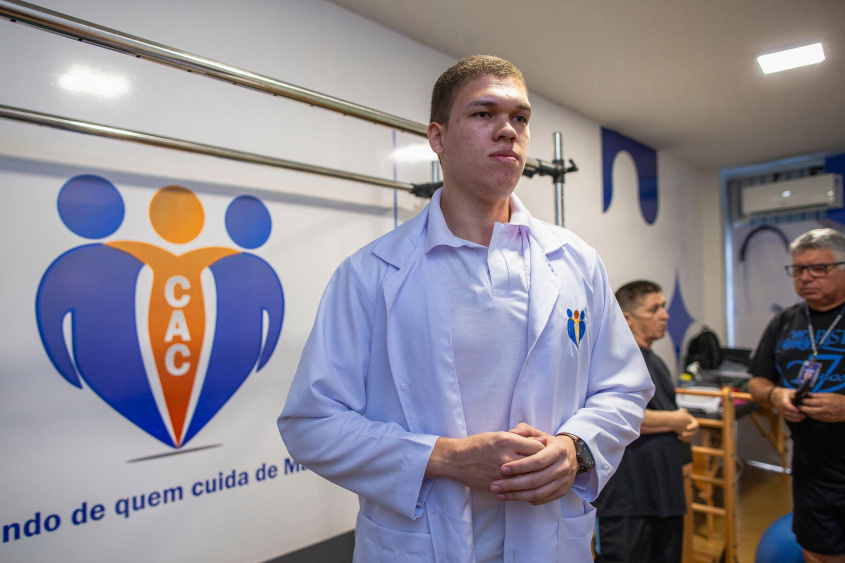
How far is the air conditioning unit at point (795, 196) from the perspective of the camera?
485 centimetres

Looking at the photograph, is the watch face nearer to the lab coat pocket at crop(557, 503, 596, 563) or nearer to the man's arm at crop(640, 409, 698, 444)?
the lab coat pocket at crop(557, 503, 596, 563)

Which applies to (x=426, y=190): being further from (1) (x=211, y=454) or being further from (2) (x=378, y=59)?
(1) (x=211, y=454)

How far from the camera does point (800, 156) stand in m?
5.13

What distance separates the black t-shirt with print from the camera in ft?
6.33

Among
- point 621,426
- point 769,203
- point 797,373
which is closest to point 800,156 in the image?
point 769,203

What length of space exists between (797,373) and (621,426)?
58.7 inches

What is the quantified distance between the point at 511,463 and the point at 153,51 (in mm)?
1035

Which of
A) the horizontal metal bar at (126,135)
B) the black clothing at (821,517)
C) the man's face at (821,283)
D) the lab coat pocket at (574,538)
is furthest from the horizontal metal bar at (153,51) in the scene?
the black clothing at (821,517)

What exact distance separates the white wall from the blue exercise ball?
6.31 feet

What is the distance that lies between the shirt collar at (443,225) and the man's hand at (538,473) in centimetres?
38

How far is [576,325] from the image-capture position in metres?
1.09

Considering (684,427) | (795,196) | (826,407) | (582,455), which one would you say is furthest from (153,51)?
(795,196)

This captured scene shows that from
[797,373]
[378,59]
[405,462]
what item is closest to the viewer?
[405,462]

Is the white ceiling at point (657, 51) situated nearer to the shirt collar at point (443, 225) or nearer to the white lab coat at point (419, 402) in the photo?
the shirt collar at point (443, 225)
